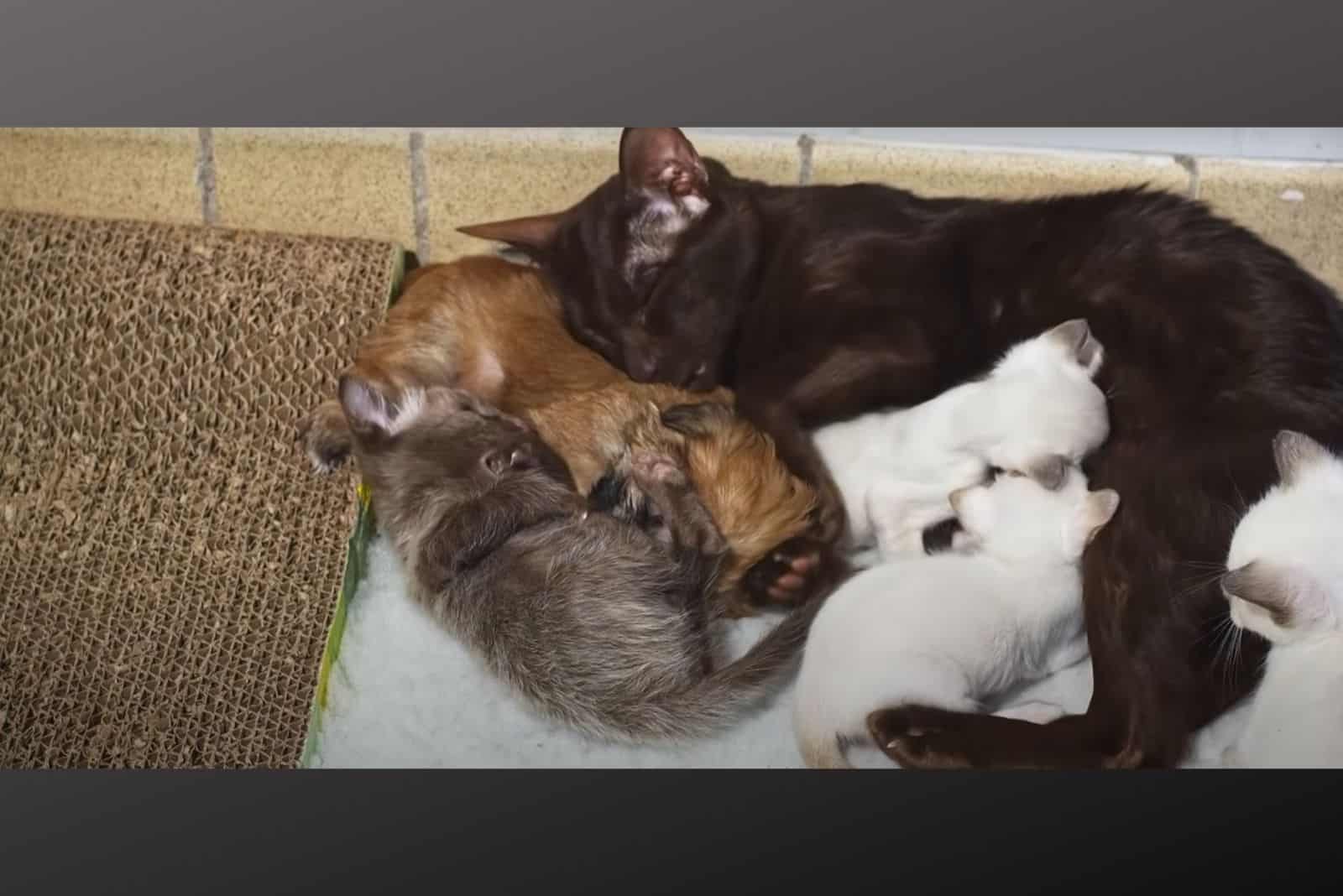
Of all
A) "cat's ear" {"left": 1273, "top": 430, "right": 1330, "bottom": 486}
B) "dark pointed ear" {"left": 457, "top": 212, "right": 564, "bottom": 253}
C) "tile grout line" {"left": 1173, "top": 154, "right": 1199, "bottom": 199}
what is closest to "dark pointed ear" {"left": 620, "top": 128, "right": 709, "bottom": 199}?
"dark pointed ear" {"left": 457, "top": 212, "right": 564, "bottom": 253}

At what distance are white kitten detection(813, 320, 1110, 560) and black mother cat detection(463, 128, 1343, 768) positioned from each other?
34mm

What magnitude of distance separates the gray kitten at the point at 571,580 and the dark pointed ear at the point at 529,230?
0.99ft

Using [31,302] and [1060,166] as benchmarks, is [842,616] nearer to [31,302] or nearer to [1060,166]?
[1060,166]

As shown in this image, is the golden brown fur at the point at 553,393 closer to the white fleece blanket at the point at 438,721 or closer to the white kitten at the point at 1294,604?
the white fleece blanket at the point at 438,721

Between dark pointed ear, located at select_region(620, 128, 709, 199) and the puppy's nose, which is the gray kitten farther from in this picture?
dark pointed ear, located at select_region(620, 128, 709, 199)

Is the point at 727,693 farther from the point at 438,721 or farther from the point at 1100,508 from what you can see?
the point at 1100,508

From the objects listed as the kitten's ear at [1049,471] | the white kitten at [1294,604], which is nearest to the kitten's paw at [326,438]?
the kitten's ear at [1049,471]

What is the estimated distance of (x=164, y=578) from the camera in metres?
1.94

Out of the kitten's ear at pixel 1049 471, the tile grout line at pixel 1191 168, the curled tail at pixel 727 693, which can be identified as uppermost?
the tile grout line at pixel 1191 168

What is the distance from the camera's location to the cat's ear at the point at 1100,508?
165 cm

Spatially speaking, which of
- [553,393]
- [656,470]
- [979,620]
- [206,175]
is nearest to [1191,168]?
[979,620]

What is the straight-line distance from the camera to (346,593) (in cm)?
193

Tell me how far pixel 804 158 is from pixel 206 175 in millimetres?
947
